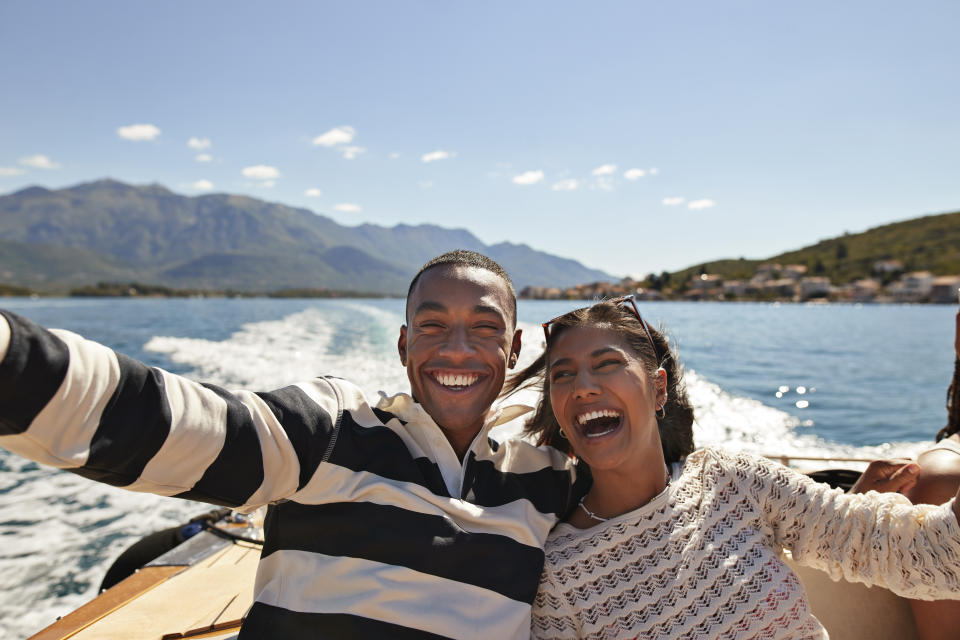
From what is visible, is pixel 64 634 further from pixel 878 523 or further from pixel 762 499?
pixel 878 523

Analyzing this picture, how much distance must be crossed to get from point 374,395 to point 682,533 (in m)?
7.03

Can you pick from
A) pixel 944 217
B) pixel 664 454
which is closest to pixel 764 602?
pixel 664 454

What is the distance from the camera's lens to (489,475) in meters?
1.89

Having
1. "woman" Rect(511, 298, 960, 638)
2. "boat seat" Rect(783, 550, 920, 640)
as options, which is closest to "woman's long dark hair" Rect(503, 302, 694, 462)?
"woman" Rect(511, 298, 960, 638)

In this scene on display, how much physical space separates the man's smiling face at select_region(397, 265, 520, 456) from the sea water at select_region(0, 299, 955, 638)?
485mm

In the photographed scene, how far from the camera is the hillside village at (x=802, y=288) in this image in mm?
74500

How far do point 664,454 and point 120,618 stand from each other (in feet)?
8.20

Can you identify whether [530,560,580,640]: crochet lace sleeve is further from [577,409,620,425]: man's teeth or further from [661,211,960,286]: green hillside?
[661,211,960,286]: green hillside

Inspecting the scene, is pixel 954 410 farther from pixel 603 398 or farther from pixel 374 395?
pixel 374 395

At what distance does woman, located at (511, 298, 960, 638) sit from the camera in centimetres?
174

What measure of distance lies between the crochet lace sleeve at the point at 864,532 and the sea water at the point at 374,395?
0.79 meters

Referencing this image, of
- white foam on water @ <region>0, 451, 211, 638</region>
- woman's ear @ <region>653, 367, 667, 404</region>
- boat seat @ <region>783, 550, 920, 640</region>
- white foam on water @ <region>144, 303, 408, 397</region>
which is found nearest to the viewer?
woman's ear @ <region>653, 367, 667, 404</region>

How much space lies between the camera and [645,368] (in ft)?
6.79

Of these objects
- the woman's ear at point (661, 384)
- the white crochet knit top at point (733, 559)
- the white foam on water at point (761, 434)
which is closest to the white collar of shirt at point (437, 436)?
the white crochet knit top at point (733, 559)
